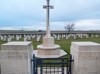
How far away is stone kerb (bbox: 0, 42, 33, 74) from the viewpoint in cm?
641

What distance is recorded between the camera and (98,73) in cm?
662

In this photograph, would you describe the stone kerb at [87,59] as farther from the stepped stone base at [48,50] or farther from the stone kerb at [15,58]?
the stepped stone base at [48,50]

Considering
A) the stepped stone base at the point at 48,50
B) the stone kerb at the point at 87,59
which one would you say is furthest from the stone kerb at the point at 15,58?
the stepped stone base at the point at 48,50

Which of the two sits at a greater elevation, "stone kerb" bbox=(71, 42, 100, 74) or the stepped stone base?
"stone kerb" bbox=(71, 42, 100, 74)

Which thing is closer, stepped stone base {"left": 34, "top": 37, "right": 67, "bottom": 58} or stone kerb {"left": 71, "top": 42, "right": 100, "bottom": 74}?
stone kerb {"left": 71, "top": 42, "right": 100, "bottom": 74}

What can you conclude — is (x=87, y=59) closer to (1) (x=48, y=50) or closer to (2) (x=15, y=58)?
(2) (x=15, y=58)

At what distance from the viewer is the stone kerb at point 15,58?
641cm

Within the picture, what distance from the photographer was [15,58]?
644 centimetres

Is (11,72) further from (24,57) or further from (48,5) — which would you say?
(48,5)

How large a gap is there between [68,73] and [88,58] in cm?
102

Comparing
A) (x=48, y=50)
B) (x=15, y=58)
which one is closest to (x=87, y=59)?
(x=15, y=58)

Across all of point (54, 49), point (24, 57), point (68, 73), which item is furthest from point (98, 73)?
point (54, 49)

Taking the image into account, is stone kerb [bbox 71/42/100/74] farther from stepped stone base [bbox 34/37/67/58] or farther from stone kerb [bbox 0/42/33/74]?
stepped stone base [bbox 34/37/67/58]

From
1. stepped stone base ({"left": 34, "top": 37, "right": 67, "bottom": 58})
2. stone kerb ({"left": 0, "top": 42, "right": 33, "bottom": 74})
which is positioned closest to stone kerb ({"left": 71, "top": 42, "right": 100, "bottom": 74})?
stone kerb ({"left": 0, "top": 42, "right": 33, "bottom": 74})
